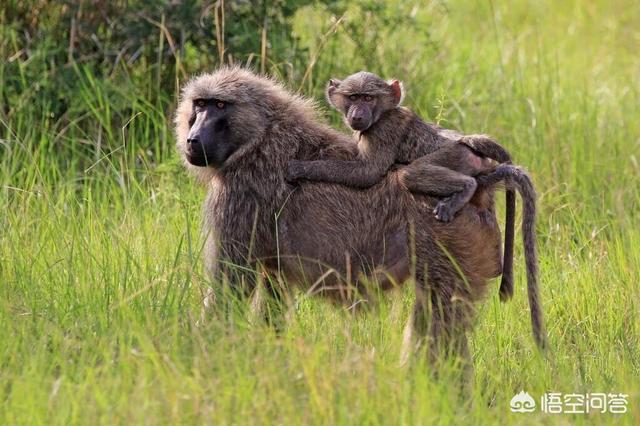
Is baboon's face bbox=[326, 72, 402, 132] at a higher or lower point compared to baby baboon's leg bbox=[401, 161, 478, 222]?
higher

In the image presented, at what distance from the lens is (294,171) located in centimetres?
462

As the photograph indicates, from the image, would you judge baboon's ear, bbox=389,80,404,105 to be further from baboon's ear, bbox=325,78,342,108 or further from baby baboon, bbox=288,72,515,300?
baboon's ear, bbox=325,78,342,108

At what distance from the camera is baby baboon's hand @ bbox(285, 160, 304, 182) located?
4.61 m

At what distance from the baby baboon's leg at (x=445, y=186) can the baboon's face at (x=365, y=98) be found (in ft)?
1.13

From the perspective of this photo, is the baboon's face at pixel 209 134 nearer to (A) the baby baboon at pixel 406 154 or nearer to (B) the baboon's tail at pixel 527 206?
(A) the baby baboon at pixel 406 154

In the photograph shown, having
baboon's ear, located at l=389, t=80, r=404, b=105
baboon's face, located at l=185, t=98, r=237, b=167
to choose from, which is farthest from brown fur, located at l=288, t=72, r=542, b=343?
baboon's face, located at l=185, t=98, r=237, b=167

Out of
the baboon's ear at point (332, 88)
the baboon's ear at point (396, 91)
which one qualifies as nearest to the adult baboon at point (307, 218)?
the baboon's ear at point (332, 88)

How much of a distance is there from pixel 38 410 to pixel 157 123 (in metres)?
3.00

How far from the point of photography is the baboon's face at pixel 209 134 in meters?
4.54

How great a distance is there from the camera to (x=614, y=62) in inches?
372

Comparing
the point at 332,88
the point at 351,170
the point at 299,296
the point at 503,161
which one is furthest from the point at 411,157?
the point at 299,296

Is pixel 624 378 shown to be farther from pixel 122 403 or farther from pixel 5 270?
pixel 5 270

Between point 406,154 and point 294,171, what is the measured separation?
420mm

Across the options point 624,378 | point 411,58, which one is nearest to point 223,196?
point 624,378
